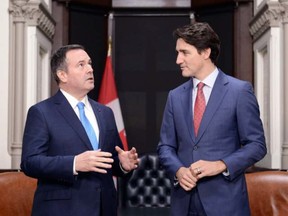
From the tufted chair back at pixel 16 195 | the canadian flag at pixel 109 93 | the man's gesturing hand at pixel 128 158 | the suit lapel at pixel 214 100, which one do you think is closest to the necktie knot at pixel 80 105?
the man's gesturing hand at pixel 128 158

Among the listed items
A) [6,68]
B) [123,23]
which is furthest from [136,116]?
[6,68]

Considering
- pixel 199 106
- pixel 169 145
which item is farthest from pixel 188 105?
pixel 169 145

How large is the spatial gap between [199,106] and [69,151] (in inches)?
23.9

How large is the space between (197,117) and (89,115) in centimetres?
54

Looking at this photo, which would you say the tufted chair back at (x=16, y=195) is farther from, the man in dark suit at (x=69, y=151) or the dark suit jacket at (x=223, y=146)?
the dark suit jacket at (x=223, y=146)

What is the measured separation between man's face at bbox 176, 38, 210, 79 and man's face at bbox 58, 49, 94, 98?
1.42 feet

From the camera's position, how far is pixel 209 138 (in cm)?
255

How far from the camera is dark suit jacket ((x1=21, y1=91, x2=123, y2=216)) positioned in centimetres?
264

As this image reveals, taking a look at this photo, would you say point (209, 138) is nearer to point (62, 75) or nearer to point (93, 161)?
point (93, 161)

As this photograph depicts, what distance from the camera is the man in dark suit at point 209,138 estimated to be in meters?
2.51

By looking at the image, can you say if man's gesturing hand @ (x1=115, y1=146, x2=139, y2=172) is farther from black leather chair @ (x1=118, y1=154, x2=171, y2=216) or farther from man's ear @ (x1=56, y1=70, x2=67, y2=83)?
black leather chair @ (x1=118, y1=154, x2=171, y2=216)

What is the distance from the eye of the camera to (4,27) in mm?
5207

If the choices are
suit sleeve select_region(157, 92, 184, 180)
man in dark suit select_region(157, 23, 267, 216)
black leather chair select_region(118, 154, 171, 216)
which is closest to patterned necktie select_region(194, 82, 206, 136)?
man in dark suit select_region(157, 23, 267, 216)

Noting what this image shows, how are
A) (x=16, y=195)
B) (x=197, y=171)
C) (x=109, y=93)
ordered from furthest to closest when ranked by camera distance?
1. (x=109, y=93)
2. (x=16, y=195)
3. (x=197, y=171)
